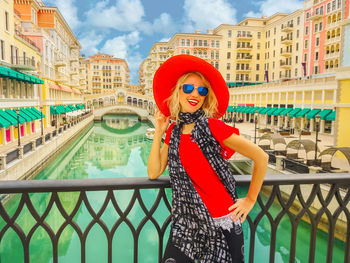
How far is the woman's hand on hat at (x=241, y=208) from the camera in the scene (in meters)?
1.93

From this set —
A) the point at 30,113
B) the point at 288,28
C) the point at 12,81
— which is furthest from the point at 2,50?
the point at 288,28

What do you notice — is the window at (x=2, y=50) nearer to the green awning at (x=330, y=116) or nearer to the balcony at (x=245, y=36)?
the green awning at (x=330, y=116)

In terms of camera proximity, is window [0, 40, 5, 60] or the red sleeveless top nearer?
the red sleeveless top

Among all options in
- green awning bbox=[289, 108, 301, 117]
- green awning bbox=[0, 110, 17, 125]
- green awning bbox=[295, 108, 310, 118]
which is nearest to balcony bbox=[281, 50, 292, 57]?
green awning bbox=[289, 108, 301, 117]

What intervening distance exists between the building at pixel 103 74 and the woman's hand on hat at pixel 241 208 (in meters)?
104

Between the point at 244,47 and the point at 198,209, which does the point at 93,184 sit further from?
the point at 244,47

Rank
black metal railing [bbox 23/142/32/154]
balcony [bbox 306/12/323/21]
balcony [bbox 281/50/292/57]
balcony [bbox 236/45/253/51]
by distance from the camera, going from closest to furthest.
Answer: black metal railing [bbox 23/142/32/154]
balcony [bbox 306/12/323/21]
balcony [bbox 281/50/292/57]
balcony [bbox 236/45/253/51]

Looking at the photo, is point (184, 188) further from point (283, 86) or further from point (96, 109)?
point (96, 109)

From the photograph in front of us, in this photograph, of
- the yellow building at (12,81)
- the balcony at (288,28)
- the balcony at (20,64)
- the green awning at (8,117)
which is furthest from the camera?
the balcony at (288,28)

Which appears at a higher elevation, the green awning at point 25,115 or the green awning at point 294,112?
the green awning at point 294,112

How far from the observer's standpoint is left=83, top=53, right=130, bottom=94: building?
339 ft

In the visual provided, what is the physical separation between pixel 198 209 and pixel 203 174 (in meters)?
0.23

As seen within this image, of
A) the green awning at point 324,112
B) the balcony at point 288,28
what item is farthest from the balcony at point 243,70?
the green awning at point 324,112

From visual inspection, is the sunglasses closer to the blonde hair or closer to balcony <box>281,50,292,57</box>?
the blonde hair
